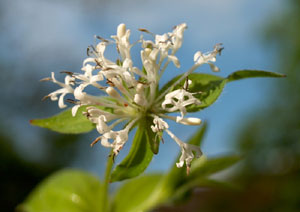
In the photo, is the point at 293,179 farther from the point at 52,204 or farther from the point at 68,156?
the point at 52,204

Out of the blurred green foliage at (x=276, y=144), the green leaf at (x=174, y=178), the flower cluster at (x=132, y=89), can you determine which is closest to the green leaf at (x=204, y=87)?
the flower cluster at (x=132, y=89)

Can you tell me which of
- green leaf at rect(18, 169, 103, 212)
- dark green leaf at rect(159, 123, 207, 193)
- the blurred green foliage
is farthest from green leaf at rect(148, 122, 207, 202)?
the blurred green foliage

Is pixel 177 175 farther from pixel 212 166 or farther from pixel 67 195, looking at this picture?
pixel 67 195

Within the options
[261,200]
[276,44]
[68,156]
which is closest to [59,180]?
[261,200]

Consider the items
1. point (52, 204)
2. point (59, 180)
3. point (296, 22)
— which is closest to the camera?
point (52, 204)

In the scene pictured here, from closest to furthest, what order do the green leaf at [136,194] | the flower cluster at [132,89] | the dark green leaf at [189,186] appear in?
the flower cluster at [132,89] < the dark green leaf at [189,186] < the green leaf at [136,194]

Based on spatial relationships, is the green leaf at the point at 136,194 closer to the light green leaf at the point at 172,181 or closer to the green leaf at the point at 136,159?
the light green leaf at the point at 172,181
